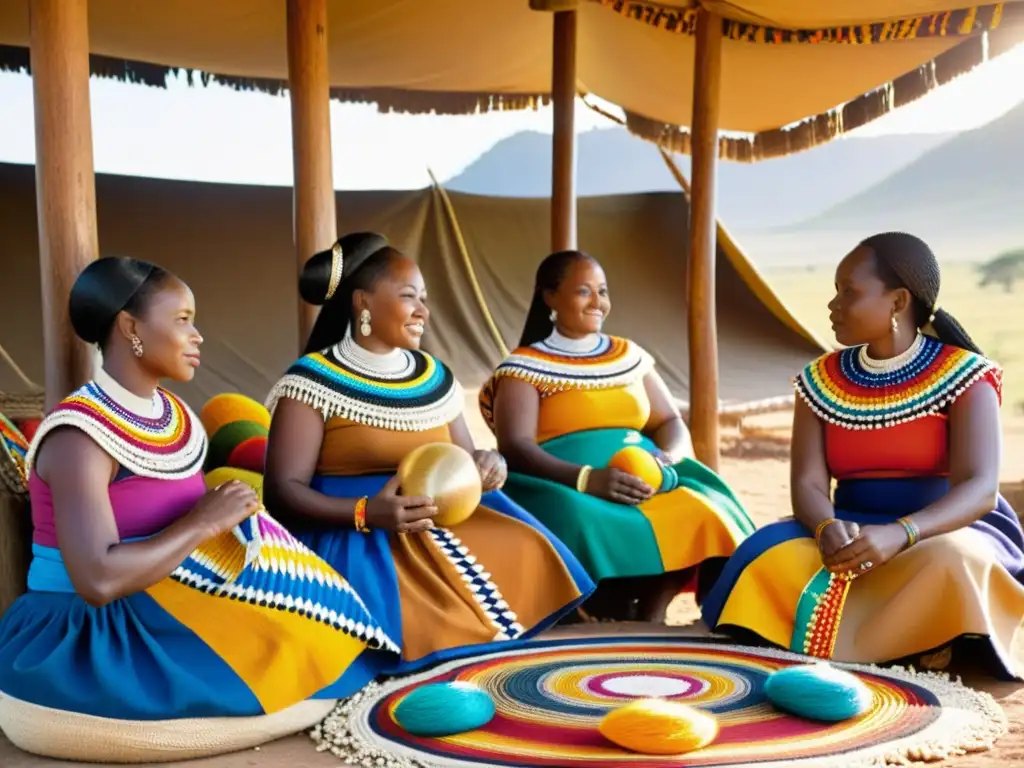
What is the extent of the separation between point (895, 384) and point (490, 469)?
51.2 inches

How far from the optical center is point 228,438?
4707 millimetres

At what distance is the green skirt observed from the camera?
4188 millimetres

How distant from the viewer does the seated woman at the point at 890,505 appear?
136 inches

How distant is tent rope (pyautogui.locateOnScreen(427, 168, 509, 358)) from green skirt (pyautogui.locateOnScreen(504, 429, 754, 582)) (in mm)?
5961

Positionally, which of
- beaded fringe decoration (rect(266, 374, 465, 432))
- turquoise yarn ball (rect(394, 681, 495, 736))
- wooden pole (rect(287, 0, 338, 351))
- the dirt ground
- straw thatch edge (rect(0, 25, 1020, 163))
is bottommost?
the dirt ground

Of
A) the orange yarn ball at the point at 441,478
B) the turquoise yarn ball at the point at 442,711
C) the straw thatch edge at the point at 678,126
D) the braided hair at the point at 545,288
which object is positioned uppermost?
the straw thatch edge at the point at 678,126

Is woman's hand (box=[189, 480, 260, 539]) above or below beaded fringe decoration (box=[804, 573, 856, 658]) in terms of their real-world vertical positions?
above

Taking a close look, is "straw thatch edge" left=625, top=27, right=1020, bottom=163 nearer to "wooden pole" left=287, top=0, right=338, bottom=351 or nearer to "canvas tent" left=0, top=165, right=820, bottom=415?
"canvas tent" left=0, top=165, right=820, bottom=415

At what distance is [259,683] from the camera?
3.01 metres

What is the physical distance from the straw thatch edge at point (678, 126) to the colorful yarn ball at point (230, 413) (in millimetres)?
4443

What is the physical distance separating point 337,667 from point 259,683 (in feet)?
0.88

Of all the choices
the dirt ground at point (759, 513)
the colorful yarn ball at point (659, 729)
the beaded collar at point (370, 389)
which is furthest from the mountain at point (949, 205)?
the colorful yarn ball at point (659, 729)

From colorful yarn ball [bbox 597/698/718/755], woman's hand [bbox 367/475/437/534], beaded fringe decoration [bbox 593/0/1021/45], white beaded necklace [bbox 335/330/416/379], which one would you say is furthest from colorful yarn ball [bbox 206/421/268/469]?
beaded fringe decoration [bbox 593/0/1021/45]

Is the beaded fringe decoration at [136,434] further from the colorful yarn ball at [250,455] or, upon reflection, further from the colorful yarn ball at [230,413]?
the colorful yarn ball at [230,413]
